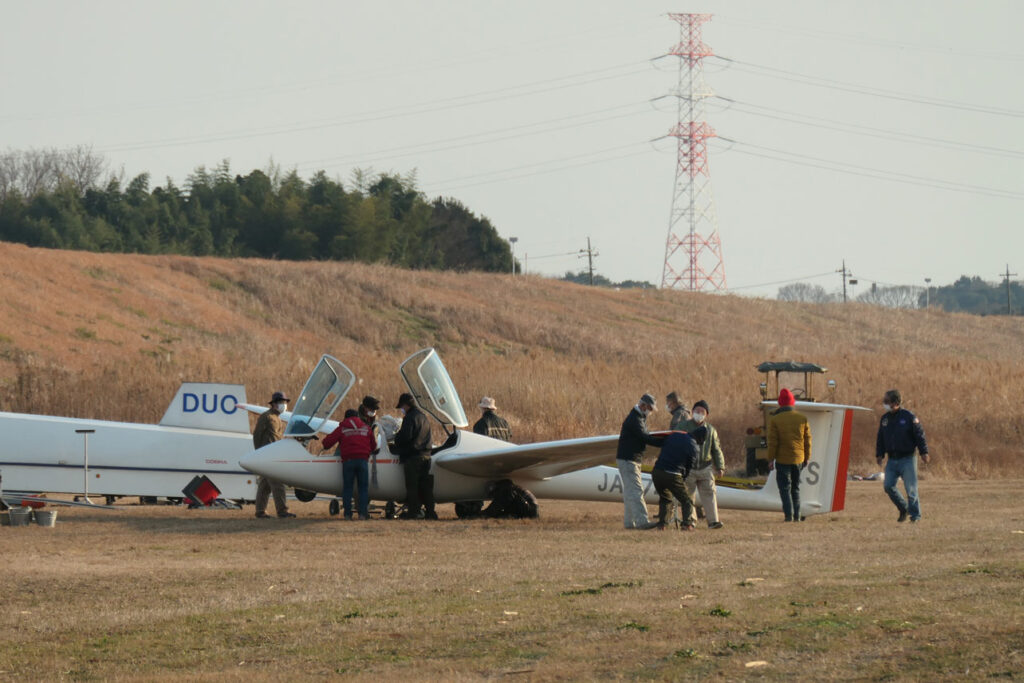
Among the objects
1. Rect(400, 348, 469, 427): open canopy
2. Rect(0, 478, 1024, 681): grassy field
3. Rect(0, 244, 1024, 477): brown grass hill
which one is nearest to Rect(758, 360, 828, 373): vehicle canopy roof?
Rect(0, 244, 1024, 477): brown grass hill

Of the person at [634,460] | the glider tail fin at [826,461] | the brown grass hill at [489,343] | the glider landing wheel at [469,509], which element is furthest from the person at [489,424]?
the brown grass hill at [489,343]

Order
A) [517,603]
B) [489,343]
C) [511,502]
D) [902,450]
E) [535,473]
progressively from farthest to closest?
[489,343] → [535,473] → [511,502] → [902,450] → [517,603]

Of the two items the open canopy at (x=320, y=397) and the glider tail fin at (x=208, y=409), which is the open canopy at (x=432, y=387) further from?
the glider tail fin at (x=208, y=409)

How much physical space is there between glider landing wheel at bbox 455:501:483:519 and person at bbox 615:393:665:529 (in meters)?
3.17

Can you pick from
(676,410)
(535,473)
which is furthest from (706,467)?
(535,473)

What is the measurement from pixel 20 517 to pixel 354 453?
14.4ft

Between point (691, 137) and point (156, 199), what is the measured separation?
34062 millimetres

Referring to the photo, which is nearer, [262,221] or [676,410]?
[676,410]

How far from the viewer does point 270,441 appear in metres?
18.3

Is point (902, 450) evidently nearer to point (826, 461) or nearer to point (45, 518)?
point (826, 461)

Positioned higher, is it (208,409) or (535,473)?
(208,409)

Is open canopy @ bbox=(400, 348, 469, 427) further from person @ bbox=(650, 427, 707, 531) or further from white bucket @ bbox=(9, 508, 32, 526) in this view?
white bucket @ bbox=(9, 508, 32, 526)

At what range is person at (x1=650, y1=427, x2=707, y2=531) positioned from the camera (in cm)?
1514

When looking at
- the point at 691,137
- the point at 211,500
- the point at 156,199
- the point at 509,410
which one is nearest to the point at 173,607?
the point at 211,500
